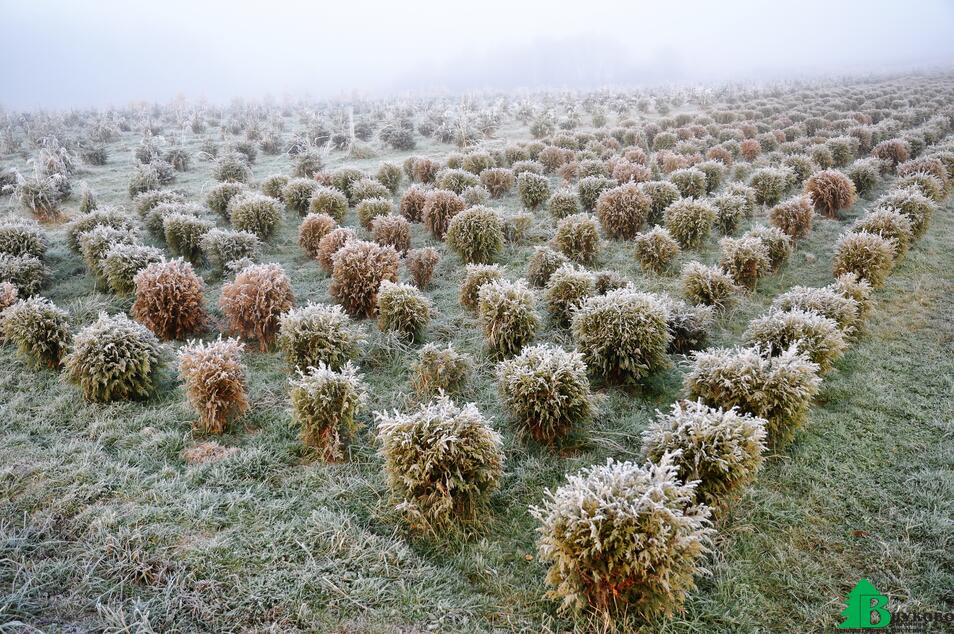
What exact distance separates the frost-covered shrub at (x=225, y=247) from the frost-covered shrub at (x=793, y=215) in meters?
11.1

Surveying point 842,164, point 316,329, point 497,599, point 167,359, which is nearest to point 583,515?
point 497,599

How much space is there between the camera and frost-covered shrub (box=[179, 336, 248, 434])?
5312 millimetres

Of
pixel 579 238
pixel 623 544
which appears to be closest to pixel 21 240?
pixel 579 238

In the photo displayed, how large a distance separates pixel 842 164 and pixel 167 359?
66.7 ft

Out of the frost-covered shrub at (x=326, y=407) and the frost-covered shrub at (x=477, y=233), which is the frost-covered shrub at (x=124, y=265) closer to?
the frost-covered shrub at (x=326, y=407)

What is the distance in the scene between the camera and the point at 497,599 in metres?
3.84

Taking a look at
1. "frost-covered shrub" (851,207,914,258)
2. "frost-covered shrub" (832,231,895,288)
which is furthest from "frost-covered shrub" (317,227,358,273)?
"frost-covered shrub" (851,207,914,258)

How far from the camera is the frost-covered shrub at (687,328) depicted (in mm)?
7082

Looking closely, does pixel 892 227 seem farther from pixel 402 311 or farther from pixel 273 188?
pixel 273 188

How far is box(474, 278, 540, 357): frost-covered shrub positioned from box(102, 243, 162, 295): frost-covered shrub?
5.98 metres

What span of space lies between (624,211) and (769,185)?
16.0 ft

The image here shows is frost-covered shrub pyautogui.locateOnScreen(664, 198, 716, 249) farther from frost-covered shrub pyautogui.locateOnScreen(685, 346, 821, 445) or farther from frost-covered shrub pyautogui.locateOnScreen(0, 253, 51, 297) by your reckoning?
frost-covered shrub pyautogui.locateOnScreen(0, 253, 51, 297)

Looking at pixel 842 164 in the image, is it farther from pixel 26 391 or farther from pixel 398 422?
pixel 26 391

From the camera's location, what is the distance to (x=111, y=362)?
5688 mm
